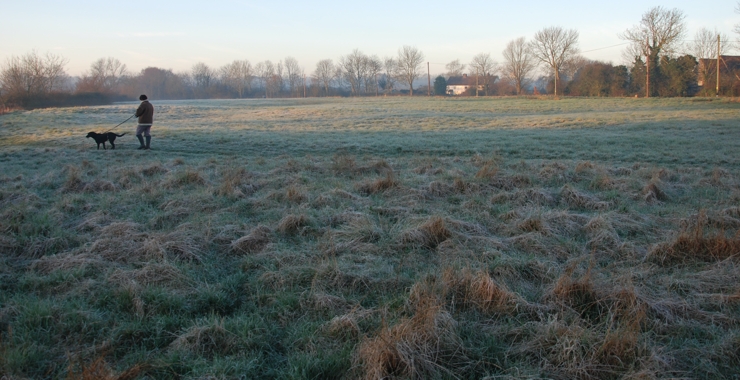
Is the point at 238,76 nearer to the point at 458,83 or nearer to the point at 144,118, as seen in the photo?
the point at 458,83

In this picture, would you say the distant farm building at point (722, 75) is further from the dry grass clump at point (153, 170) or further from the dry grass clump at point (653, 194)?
the dry grass clump at point (153, 170)

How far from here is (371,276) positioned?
4.54 meters

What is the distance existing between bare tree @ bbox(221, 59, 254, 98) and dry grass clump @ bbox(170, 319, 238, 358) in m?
100

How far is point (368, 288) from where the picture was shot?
4.33 meters

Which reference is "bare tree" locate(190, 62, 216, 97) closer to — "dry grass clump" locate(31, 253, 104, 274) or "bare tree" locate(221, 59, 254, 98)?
"bare tree" locate(221, 59, 254, 98)

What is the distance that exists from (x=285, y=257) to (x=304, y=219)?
4.06ft

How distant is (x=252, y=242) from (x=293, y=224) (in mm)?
700

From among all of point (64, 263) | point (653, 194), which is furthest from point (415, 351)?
point (653, 194)

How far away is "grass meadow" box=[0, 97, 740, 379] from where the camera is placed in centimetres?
315

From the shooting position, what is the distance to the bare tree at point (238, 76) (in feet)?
328

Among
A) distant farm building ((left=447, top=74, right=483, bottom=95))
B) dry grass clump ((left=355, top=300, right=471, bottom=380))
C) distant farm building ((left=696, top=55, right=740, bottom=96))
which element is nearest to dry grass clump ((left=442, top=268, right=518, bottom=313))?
dry grass clump ((left=355, top=300, right=471, bottom=380))

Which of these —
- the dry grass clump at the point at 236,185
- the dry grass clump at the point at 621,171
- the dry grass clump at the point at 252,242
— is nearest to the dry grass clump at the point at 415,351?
the dry grass clump at the point at 252,242

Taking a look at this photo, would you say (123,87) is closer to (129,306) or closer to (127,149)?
(127,149)

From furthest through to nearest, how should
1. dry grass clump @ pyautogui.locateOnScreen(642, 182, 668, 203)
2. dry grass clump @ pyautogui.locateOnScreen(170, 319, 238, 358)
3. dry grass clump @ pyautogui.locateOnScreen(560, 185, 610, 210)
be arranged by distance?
dry grass clump @ pyautogui.locateOnScreen(642, 182, 668, 203)
dry grass clump @ pyautogui.locateOnScreen(560, 185, 610, 210)
dry grass clump @ pyautogui.locateOnScreen(170, 319, 238, 358)
